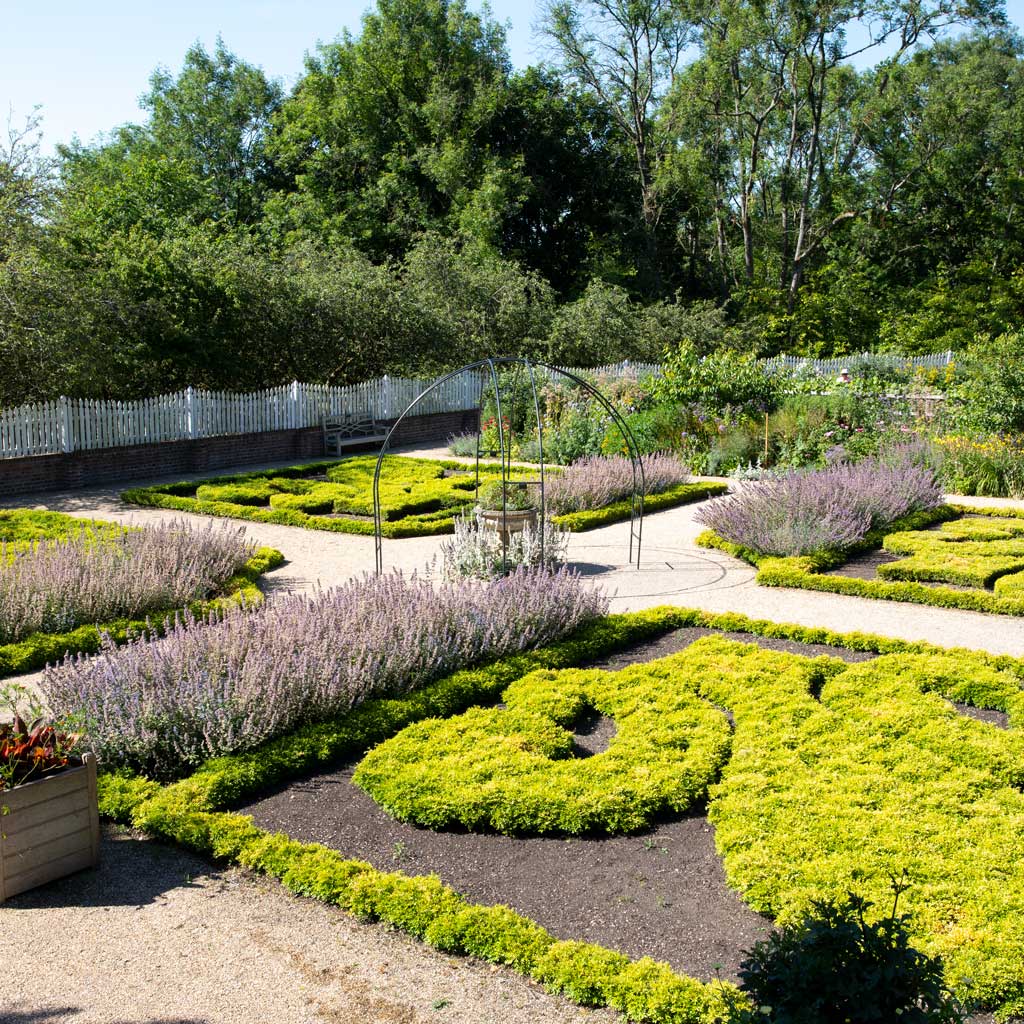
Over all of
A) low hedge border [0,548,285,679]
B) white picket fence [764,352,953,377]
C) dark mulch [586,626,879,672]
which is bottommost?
dark mulch [586,626,879,672]

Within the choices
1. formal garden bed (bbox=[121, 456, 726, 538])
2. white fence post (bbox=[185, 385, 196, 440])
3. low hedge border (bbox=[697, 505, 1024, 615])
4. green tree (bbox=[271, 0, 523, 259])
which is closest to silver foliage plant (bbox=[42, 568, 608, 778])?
low hedge border (bbox=[697, 505, 1024, 615])

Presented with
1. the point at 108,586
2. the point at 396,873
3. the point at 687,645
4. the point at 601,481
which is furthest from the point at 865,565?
the point at 396,873

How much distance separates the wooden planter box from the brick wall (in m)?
11.8

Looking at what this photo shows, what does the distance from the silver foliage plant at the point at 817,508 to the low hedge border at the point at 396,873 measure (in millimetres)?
3399

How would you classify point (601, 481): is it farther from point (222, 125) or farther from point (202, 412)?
point (222, 125)

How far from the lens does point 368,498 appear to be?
14.2 metres

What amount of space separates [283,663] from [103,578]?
10.5 ft

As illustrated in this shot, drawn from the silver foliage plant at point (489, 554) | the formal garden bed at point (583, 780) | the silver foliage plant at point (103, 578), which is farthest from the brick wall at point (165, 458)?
the formal garden bed at point (583, 780)

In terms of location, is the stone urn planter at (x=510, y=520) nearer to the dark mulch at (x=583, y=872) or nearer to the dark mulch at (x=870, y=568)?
the dark mulch at (x=870, y=568)

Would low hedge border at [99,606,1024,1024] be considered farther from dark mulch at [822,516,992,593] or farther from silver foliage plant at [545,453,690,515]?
silver foliage plant at [545,453,690,515]

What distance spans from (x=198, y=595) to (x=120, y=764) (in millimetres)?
3697

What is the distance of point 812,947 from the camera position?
8.64 feet

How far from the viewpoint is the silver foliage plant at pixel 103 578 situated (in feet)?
25.9

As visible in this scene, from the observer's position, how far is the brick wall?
15.2 metres
